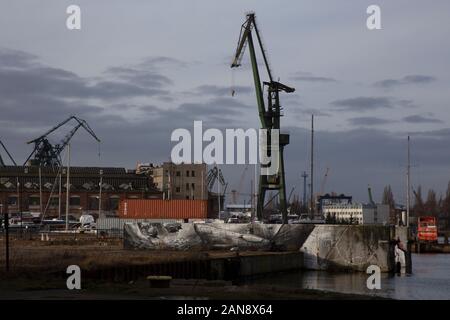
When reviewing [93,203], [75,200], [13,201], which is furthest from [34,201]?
[93,203]

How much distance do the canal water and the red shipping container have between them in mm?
27502

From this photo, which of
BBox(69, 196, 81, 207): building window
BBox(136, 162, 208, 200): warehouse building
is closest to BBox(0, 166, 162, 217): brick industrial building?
BBox(69, 196, 81, 207): building window

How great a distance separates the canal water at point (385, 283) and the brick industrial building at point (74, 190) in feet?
335

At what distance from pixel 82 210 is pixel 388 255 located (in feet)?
355

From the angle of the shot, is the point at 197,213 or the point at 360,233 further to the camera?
the point at 197,213

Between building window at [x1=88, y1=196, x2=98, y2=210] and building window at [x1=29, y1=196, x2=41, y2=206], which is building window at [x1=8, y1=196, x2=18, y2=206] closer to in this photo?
building window at [x1=29, y1=196, x2=41, y2=206]

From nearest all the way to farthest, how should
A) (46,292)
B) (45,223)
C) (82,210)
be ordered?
(46,292), (45,223), (82,210)

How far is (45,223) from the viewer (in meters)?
129

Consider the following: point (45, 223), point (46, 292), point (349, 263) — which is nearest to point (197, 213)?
point (349, 263)

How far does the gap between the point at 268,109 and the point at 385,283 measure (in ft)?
158

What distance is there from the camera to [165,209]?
8912 centimetres

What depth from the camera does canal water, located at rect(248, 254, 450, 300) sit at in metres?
46.8
